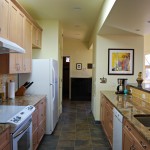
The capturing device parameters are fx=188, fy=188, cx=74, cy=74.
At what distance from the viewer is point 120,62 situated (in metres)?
4.96

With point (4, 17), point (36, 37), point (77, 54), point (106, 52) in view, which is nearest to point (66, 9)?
point (36, 37)

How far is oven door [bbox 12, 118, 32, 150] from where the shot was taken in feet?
6.75

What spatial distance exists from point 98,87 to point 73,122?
119 cm

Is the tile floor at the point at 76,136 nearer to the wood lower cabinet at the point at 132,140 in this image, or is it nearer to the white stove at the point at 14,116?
the white stove at the point at 14,116

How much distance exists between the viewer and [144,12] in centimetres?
294

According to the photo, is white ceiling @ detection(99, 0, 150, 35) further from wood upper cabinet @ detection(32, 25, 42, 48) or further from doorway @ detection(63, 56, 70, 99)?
doorway @ detection(63, 56, 70, 99)

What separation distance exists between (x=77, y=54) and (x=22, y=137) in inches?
271

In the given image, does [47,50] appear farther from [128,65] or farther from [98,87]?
[128,65]

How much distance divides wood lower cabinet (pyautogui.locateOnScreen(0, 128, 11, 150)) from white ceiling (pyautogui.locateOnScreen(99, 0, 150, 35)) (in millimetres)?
2073

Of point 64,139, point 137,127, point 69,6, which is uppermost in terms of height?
point 69,6

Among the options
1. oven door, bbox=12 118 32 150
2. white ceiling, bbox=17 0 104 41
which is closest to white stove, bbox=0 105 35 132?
oven door, bbox=12 118 32 150

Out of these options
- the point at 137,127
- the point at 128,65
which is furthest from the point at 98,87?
the point at 137,127

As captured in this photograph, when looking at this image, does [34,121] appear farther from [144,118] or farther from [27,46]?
[144,118]

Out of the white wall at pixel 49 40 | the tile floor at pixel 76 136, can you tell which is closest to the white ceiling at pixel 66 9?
the white wall at pixel 49 40
